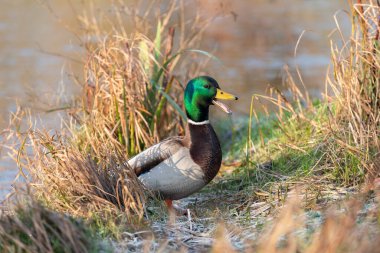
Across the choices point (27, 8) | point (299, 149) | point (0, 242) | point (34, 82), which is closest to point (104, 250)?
point (0, 242)

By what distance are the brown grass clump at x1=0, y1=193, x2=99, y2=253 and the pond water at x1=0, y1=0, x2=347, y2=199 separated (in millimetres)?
3478

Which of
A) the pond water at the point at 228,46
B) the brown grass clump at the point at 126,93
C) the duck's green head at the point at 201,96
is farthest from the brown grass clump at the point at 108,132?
the pond water at the point at 228,46

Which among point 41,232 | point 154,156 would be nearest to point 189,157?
point 154,156

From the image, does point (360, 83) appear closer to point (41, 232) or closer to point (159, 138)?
point (159, 138)

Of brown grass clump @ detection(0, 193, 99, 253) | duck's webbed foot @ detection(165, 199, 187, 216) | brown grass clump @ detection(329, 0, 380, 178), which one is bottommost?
duck's webbed foot @ detection(165, 199, 187, 216)

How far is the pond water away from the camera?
9805 millimetres

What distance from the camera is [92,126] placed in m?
5.76

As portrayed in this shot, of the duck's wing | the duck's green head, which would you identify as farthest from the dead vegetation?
the duck's green head

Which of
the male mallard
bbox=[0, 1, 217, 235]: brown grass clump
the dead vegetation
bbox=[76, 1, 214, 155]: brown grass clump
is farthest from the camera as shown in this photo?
bbox=[76, 1, 214, 155]: brown grass clump

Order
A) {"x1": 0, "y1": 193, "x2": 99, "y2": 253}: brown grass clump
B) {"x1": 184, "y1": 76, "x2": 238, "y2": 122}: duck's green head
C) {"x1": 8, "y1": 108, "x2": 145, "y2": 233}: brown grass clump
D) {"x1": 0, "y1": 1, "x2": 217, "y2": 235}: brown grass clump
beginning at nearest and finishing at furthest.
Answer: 1. {"x1": 0, "y1": 193, "x2": 99, "y2": 253}: brown grass clump
2. {"x1": 8, "y1": 108, "x2": 145, "y2": 233}: brown grass clump
3. {"x1": 0, "y1": 1, "x2": 217, "y2": 235}: brown grass clump
4. {"x1": 184, "y1": 76, "x2": 238, "y2": 122}: duck's green head

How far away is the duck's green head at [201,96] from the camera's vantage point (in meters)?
5.43

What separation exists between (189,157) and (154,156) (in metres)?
0.25

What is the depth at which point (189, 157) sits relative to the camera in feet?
17.3

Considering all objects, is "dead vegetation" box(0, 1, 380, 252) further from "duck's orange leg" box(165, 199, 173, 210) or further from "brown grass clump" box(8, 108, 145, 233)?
"duck's orange leg" box(165, 199, 173, 210)
